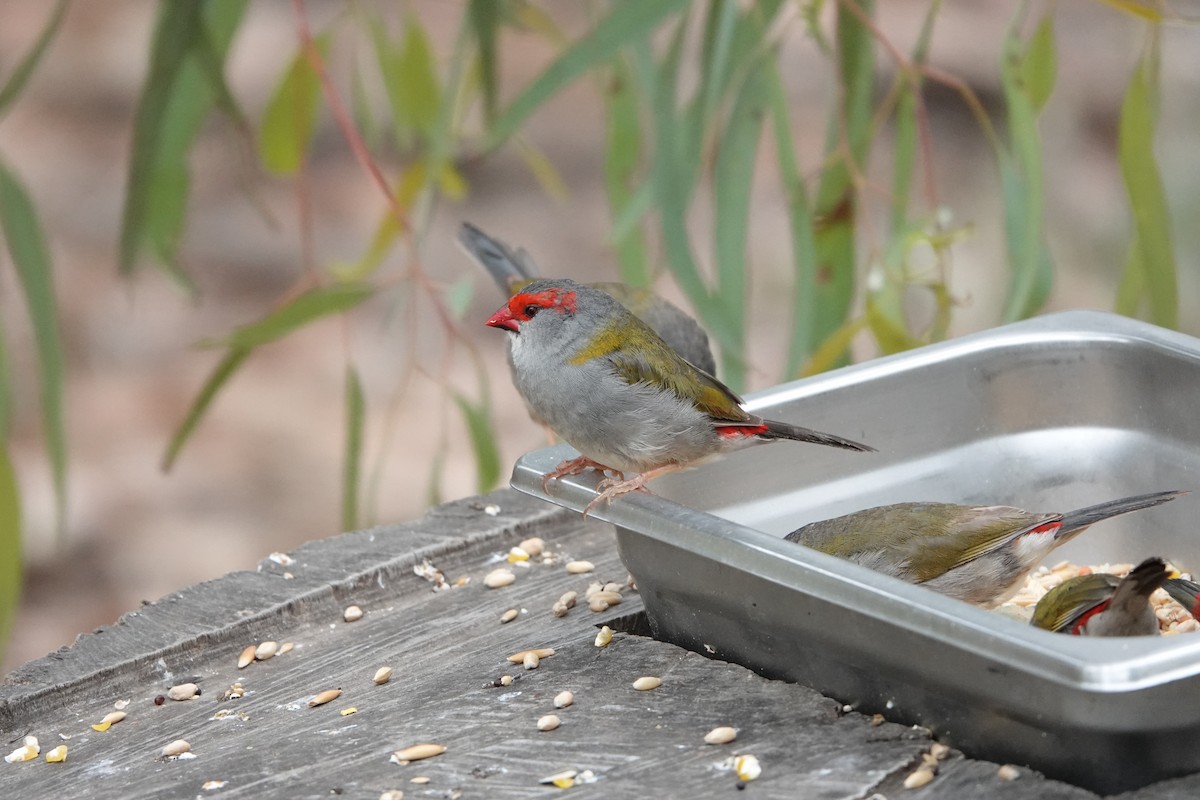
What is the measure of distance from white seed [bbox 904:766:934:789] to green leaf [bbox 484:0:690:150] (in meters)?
1.75

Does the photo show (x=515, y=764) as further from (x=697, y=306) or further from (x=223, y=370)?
(x=223, y=370)

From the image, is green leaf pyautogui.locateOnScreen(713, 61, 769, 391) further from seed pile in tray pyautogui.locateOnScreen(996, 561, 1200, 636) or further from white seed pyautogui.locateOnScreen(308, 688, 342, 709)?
white seed pyautogui.locateOnScreen(308, 688, 342, 709)

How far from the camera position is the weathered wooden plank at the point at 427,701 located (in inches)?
88.0

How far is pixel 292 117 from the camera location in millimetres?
4168

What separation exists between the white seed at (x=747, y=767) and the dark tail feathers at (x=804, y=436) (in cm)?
68

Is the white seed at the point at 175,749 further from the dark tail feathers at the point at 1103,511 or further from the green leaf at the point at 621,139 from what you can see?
→ the green leaf at the point at 621,139

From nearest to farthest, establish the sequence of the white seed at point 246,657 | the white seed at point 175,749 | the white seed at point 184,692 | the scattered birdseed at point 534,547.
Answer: the white seed at point 175,749 → the white seed at point 184,692 → the white seed at point 246,657 → the scattered birdseed at point 534,547

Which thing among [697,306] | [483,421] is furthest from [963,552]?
[483,421]

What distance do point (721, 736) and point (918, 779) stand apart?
0.92 ft

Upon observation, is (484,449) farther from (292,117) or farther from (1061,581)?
(1061,581)

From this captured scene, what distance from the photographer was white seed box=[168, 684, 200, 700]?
2.72 meters

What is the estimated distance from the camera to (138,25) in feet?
27.5

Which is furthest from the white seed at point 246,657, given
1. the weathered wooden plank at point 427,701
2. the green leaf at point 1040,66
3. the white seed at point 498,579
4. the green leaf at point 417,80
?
the green leaf at point 1040,66

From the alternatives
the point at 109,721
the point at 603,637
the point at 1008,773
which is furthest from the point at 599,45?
the point at 1008,773
